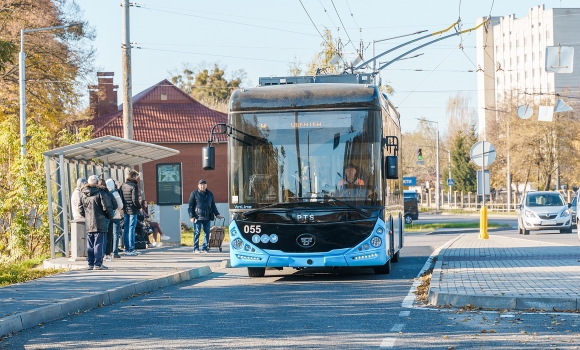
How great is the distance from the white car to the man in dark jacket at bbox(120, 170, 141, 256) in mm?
18378

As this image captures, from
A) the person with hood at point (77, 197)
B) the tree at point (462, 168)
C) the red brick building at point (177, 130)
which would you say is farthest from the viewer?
the tree at point (462, 168)

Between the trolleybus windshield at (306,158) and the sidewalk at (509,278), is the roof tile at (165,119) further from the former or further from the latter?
the trolleybus windshield at (306,158)

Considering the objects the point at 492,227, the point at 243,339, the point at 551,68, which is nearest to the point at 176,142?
the point at 492,227

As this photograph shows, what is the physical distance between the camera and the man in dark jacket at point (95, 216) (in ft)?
55.7

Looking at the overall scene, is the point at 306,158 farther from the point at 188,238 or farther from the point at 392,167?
the point at 188,238

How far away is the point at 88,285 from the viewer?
560 inches

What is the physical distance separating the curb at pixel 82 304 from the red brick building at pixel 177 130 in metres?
38.1

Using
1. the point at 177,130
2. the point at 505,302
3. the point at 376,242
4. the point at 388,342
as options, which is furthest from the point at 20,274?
the point at 177,130

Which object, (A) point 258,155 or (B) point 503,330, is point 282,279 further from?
(B) point 503,330

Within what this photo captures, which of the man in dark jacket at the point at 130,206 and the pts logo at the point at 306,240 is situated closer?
the pts logo at the point at 306,240

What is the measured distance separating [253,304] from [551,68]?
19.5m

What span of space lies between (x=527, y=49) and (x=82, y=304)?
137431 millimetres

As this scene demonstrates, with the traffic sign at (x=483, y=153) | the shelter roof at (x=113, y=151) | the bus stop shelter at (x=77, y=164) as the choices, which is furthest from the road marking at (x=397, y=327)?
the traffic sign at (x=483, y=153)

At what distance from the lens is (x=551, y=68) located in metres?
29.1
